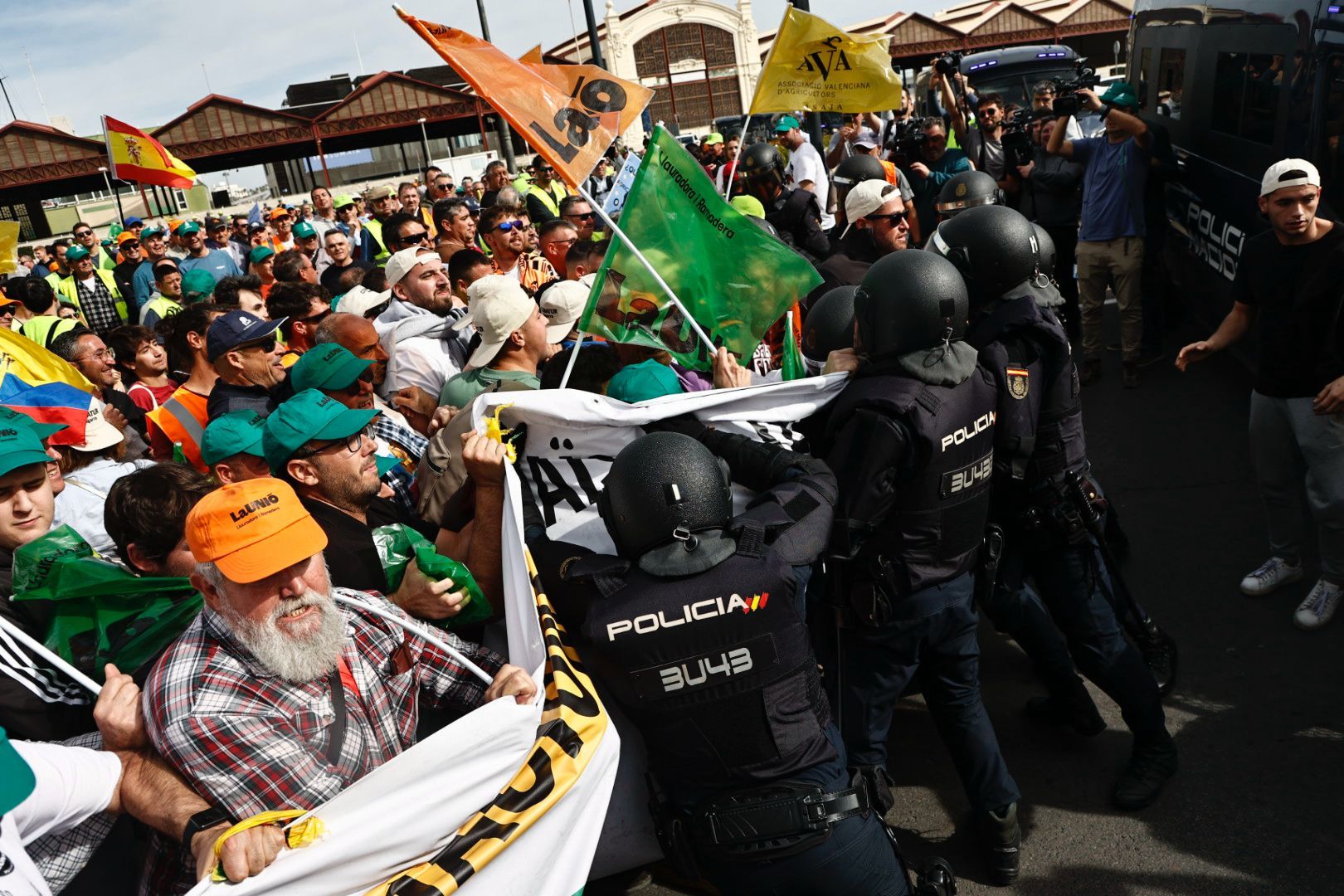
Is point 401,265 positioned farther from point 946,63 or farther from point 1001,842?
point 946,63

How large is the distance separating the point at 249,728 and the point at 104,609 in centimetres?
78

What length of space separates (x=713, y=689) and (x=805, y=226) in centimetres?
601

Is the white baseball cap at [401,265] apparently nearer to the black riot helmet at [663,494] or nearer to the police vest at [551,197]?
the black riot helmet at [663,494]

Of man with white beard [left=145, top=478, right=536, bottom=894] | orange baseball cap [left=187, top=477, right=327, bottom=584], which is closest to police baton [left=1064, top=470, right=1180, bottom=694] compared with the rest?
man with white beard [left=145, top=478, right=536, bottom=894]

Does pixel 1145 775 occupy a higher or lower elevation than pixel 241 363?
lower

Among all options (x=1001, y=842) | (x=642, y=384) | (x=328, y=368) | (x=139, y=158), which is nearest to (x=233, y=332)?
(x=328, y=368)

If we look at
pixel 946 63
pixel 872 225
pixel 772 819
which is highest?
pixel 946 63

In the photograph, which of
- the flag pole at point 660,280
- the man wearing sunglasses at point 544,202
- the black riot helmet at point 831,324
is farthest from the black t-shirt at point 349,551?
the man wearing sunglasses at point 544,202

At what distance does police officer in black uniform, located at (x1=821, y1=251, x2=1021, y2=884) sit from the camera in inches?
128

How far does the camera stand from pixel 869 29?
42281 mm

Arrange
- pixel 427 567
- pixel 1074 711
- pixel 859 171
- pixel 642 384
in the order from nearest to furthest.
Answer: pixel 427 567, pixel 642 384, pixel 1074 711, pixel 859 171

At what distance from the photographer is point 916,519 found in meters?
3.34

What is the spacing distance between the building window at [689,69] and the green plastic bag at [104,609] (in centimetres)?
6577

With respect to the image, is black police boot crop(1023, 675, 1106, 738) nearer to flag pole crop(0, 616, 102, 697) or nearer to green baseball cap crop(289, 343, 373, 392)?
green baseball cap crop(289, 343, 373, 392)
